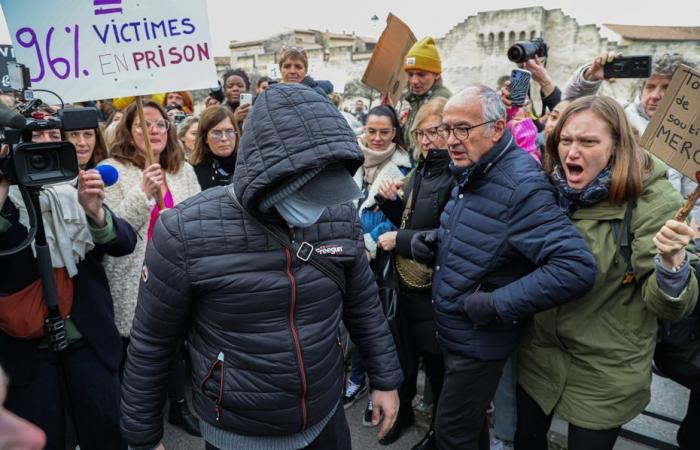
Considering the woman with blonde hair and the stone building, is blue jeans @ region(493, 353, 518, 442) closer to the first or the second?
the woman with blonde hair

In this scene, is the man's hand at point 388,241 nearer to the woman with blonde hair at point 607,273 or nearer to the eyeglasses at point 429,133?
the eyeglasses at point 429,133

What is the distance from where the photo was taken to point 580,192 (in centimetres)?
186

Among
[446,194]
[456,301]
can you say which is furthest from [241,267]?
[446,194]

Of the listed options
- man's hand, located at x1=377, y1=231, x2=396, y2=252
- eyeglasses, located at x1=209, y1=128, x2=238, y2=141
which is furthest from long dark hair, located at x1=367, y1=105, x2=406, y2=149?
eyeglasses, located at x1=209, y1=128, x2=238, y2=141

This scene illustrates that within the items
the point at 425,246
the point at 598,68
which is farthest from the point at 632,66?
the point at 425,246

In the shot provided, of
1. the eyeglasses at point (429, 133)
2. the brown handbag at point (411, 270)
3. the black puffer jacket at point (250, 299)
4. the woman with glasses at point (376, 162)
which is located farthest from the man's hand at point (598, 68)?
the black puffer jacket at point (250, 299)

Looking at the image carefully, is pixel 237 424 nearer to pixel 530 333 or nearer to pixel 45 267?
pixel 45 267

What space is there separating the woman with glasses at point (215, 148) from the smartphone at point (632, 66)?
104 inches

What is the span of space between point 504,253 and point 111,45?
2.05 m

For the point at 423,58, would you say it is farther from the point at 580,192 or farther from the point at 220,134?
the point at 580,192

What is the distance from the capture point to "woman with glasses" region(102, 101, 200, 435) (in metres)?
2.58

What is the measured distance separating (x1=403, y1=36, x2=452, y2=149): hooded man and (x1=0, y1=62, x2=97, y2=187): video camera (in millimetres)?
2417

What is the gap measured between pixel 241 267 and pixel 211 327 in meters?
0.24

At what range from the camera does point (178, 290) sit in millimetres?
1415
